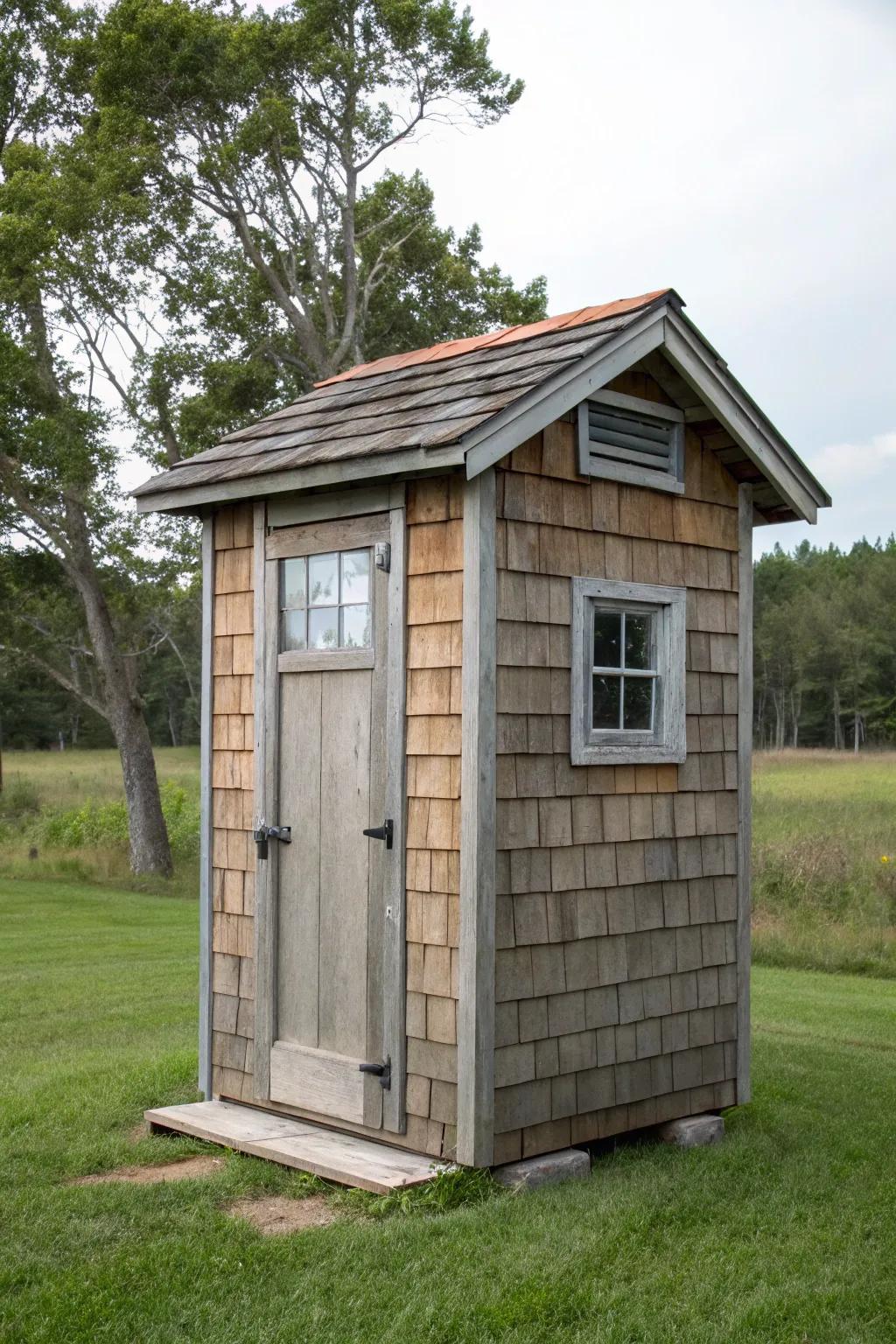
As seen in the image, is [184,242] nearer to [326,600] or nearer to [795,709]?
[326,600]

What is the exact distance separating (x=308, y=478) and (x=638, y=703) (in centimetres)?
177

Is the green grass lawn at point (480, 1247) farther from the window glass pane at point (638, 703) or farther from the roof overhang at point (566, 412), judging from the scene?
the roof overhang at point (566, 412)

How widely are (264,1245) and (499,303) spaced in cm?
1619

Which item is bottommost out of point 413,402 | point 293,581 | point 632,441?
point 293,581

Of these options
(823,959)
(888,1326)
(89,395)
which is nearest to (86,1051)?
(888,1326)

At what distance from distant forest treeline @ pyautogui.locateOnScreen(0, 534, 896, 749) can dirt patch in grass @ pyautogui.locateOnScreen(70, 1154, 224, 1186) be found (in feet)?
158

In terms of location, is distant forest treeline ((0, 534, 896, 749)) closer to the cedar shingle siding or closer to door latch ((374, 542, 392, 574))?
the cedar shingle siding

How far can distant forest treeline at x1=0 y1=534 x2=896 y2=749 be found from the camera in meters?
55.8

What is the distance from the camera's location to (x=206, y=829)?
6.43 meters

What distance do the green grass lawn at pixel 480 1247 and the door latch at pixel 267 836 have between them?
1324 millimetres

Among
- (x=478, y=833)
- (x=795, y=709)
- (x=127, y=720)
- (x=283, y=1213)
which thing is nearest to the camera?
(x=283, y=1213)

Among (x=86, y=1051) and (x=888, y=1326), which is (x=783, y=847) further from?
(x=888, y=1326)

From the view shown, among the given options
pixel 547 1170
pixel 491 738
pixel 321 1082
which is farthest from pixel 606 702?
pixel 321 1082

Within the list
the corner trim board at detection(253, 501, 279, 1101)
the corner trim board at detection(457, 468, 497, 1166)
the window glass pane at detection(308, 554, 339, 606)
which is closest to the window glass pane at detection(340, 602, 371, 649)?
the window glass pane at detection(308, 554, 339, 606)
